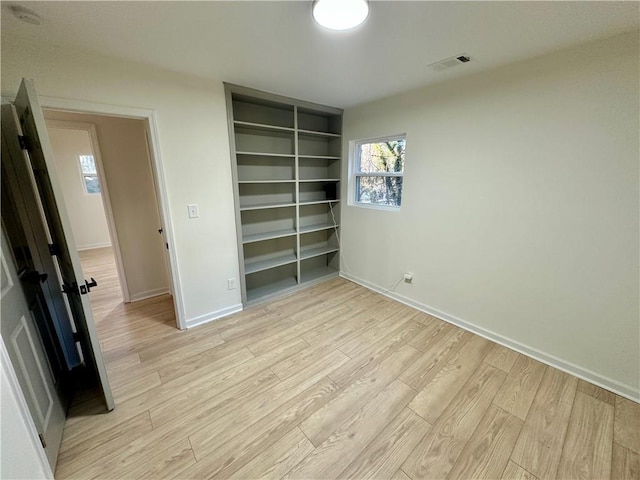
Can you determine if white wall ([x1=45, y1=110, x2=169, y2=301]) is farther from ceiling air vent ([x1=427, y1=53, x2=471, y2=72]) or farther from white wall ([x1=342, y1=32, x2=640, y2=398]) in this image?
ceiling air vent ([x1=427, y1=53, x2=471, y2=72])

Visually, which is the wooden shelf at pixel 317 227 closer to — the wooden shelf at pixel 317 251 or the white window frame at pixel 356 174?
the wooden shelf at pixel 317 251

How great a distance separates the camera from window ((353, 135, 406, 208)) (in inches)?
118

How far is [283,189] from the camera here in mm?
3375

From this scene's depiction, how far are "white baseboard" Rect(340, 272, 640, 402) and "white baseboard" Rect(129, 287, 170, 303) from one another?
302cm

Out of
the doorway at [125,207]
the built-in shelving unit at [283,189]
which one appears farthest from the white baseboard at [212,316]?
the doorway at [125,207]

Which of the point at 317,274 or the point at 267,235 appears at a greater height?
the point at 267,235

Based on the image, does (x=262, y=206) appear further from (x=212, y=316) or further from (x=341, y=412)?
(x=341, y=412)

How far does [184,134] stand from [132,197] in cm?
136

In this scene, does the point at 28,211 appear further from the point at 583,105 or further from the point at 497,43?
the point at 583,105

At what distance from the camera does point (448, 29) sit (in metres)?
1.53

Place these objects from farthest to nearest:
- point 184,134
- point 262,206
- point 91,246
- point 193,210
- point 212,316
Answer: point 91,246 → point 262,206 → point 212,316 → point 193,210 → point 184,134

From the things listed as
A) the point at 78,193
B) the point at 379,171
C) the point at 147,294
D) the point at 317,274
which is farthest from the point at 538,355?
the point at 78,193

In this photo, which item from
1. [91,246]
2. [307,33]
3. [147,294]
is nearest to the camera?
[307,33]

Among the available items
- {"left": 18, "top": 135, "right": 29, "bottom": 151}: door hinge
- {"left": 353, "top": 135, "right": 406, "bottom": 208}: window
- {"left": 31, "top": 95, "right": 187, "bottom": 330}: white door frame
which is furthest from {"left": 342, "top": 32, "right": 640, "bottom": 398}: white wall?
{"left": 18, "top": 135, "right": 29, "bottom": 151}: door hinge
